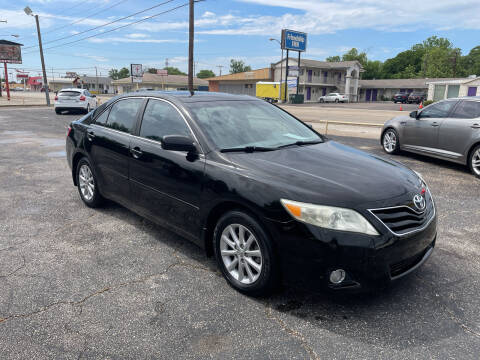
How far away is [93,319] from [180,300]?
2.18ft

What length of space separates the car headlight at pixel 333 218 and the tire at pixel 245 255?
354 millimetres

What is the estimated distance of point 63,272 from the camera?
3.56 metres

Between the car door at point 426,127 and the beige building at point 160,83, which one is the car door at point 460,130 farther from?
the beige building at point 160,83

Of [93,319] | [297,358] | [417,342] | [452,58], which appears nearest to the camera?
[297,358]

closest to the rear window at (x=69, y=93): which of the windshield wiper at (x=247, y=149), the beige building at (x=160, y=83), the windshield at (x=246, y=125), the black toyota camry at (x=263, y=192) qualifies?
the black toyota camry at (x=263, y=192)

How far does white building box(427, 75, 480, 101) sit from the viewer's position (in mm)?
52062

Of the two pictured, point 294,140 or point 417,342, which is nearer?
point 417,342

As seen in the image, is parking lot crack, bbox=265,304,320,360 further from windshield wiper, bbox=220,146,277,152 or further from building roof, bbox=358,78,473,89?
building roof, bbox=358,78,473,89

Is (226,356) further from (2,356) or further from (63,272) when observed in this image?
(63,272)

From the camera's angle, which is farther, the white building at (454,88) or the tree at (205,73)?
the tree at (205,73)

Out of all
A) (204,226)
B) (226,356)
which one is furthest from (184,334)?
(204,226)

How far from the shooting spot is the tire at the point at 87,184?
5.07 meters

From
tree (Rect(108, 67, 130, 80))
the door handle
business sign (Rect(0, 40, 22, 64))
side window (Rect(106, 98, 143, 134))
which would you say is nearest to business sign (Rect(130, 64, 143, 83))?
business sign (Rect(0, 40, 22, 64))

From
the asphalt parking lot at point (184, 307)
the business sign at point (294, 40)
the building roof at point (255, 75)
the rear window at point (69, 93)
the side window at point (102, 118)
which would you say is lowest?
the asphalt parking lot at point (184, 307)
